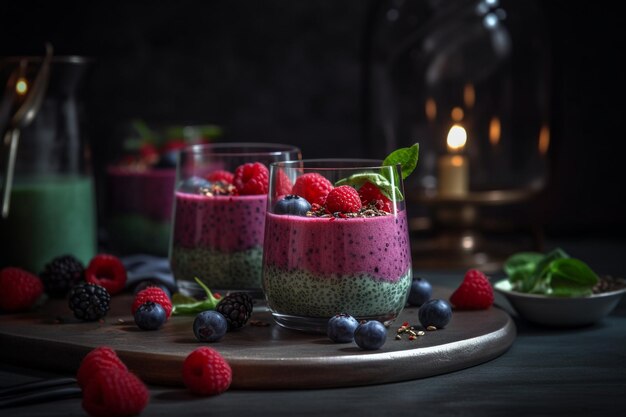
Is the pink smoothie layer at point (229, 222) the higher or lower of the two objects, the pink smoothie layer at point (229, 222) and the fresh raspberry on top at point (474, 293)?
the higher

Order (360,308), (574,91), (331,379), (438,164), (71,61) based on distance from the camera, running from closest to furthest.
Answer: (331,379)
(360,308)
(71,61)
(438,164)
(574,91)

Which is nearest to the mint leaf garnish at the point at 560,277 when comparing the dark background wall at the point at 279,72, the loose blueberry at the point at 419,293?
the loose blueberry at the point at 419,293

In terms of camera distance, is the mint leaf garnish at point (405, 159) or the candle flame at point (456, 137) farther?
the candle flame at point (456, 137)

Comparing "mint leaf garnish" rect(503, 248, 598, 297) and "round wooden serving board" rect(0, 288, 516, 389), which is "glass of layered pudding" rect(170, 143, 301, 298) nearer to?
"round wooden serving board" rect(0, 288, 516, 389)

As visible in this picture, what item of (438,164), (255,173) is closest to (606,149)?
(438,164)

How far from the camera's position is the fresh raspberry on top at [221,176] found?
161 centimetres

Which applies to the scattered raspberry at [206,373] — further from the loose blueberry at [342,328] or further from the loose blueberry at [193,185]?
the loose blueberry at [193,185]

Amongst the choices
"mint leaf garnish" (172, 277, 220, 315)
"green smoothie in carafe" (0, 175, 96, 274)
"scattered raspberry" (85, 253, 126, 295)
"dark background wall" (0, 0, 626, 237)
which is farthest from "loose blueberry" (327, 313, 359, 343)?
"dark background wall" (0, 0, 626, 237)

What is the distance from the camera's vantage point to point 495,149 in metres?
2.56

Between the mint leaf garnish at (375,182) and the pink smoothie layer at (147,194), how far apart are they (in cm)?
85

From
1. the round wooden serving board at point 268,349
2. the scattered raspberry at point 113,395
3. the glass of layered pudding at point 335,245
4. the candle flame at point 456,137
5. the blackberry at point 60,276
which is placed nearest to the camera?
the scattered raspberry at point 113,395

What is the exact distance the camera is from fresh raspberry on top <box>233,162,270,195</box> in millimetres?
1554

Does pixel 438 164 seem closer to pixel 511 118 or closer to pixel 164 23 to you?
pixel 511 118

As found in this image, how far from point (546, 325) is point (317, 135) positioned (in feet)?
4.53
